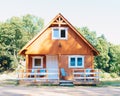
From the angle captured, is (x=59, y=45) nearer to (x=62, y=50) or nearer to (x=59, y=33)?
(x=62, y=50)

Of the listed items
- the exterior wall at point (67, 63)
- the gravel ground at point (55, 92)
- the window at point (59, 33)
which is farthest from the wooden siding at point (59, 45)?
the gravel ground at point (55, 92)

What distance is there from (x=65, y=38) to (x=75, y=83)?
5.52 m

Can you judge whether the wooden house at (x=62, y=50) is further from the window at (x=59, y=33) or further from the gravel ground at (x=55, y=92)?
the gravel ground at (x=55, y=92)

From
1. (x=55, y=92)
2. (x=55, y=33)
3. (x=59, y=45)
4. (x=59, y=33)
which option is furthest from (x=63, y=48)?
(x=55, y=92)

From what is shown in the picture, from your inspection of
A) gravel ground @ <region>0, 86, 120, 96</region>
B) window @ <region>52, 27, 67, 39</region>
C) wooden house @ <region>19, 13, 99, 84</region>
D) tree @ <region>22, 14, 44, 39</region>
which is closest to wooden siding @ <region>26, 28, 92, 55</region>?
wooden house @ <region>19, 13, 99, 84</region>

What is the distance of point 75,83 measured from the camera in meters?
24.1

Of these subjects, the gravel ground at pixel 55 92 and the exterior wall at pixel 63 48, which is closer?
the gravel ground at pixel 55 92

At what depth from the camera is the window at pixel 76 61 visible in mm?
27625

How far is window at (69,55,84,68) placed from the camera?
2762 cm

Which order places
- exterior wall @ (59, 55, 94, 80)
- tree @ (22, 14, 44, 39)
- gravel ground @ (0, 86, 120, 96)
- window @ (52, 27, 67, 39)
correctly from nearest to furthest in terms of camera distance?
gravel ground @ (0, 86, 120, 96), exterior wall @ (59, 55, 94, 80), window @ (52, 27, 67, 39), tree @ (22, 14, 44, 39)

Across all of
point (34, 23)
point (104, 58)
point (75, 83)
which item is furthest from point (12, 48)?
point (75, 83)

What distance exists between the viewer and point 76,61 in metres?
27.7

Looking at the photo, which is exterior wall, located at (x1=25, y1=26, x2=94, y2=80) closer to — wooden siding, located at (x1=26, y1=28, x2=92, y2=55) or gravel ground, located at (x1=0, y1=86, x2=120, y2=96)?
wooden siding, located at (x1=26, y1=28, x2=92, y2=55)

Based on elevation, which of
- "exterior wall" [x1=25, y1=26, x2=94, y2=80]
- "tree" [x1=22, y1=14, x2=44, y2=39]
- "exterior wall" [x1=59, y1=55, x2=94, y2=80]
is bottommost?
"exterior wall" [x1=59, y1=55, x2=94, y2=80]
